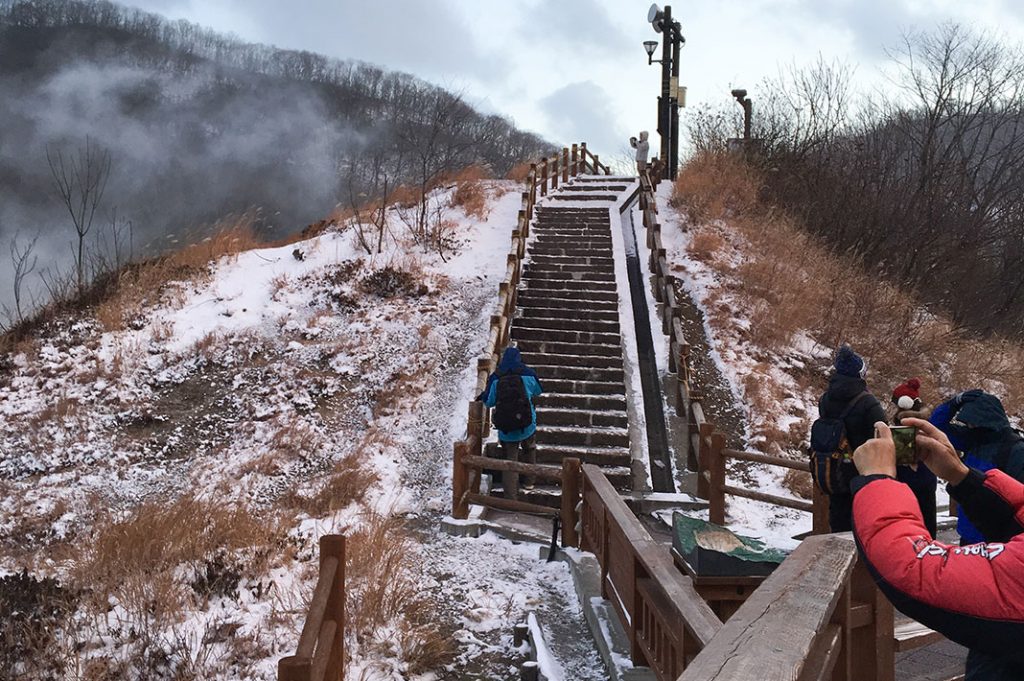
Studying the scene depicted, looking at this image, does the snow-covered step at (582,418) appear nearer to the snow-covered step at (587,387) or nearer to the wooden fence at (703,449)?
the snow-covered step at (587,387)

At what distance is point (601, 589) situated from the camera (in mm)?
4500

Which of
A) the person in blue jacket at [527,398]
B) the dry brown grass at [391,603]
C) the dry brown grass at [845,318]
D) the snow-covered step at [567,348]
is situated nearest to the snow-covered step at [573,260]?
the dry brown grass at [845,318]

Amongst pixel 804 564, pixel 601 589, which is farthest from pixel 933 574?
pixel 601 589

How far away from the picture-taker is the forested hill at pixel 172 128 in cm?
3180

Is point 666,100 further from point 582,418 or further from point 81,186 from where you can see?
point 81,186

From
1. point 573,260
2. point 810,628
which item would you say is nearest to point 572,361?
point 573,260

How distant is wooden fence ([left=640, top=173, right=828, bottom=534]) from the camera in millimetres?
6262

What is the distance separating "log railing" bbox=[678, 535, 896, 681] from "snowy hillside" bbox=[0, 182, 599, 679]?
2367 millimetres

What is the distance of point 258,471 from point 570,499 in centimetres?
424

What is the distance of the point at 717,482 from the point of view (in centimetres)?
691

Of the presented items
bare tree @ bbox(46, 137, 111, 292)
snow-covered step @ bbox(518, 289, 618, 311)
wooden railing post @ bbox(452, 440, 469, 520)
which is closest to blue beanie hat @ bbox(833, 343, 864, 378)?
wooden railing post @ bbox(452, 440, 469, 520)

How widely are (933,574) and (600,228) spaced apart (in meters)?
14.1

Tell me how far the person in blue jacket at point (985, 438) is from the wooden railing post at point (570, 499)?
3.10 m

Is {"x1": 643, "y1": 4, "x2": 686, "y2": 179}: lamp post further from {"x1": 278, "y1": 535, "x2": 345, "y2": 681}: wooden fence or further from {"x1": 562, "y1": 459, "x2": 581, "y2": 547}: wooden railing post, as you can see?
{"x1": 278, "y1": 535, "x2": 345, "y2": 681}: wooden fence
